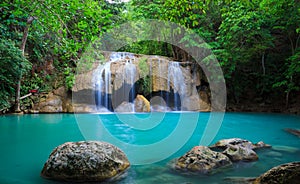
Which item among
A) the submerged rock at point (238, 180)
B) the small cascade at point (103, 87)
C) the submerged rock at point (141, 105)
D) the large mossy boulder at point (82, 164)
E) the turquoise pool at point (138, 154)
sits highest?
the small cascade at point (103, 87)

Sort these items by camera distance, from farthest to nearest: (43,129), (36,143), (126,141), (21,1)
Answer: (43,129) < (126,141) < (36,143) < (21,1)

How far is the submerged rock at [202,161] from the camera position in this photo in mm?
3381

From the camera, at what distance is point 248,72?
15.6 meters

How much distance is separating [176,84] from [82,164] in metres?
12.2

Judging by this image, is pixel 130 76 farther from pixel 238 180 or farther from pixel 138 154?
pixel 238 180

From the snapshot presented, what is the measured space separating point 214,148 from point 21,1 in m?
4.55

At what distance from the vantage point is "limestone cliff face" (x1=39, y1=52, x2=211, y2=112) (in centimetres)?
1275

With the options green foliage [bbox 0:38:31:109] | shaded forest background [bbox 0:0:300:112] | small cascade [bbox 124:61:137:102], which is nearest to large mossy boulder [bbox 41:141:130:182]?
shaded forest background [bbox 0:0:300:112]

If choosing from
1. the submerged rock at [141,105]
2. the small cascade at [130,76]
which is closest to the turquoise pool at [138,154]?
the submerged rock at [141,105]

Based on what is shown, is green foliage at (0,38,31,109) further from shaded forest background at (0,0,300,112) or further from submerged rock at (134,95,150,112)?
submerged rock at (134,95,150,112)

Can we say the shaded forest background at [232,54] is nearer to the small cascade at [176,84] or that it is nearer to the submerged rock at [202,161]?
the small cascade at [176,84]

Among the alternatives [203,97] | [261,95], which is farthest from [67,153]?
[261,95]

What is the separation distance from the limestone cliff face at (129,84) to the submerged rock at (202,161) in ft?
30.8

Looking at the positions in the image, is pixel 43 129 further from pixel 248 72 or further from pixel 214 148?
pixel 248 72
